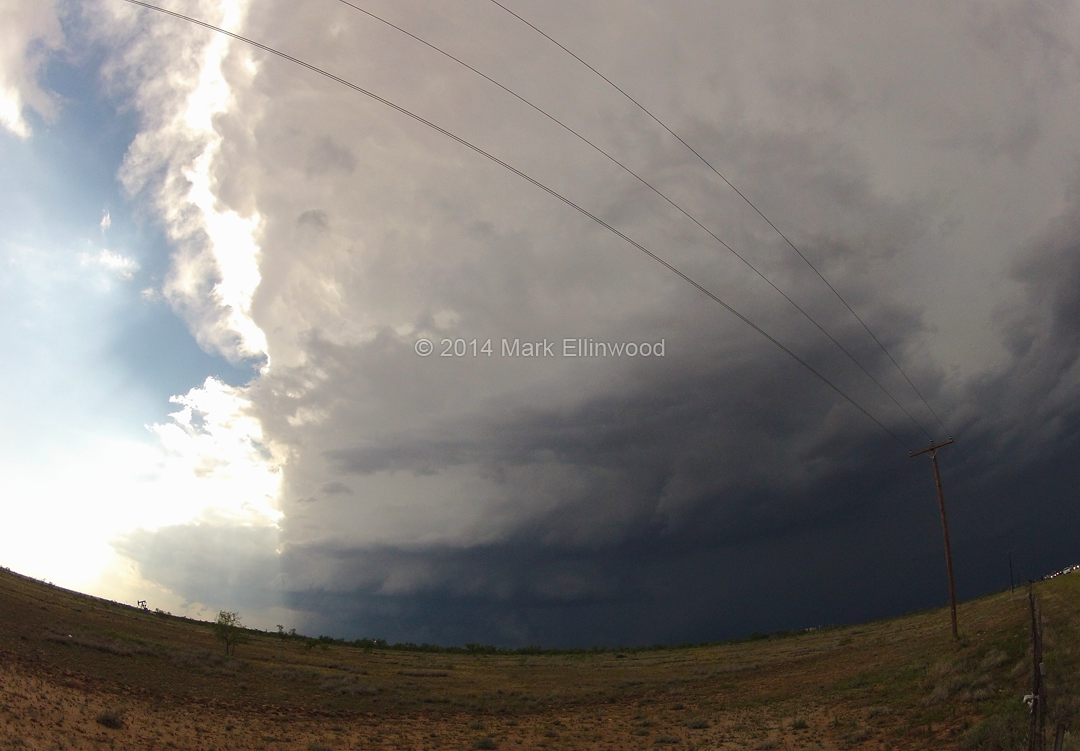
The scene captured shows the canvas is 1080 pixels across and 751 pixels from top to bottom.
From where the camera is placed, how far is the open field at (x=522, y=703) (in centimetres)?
2388

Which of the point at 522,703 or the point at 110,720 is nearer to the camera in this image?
the point at 110,720

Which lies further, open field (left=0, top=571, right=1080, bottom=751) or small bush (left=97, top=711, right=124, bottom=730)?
small bush (left=97, top=711, right=124, bottom=730)

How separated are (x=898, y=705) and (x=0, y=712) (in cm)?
3744

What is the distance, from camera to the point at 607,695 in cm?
4816

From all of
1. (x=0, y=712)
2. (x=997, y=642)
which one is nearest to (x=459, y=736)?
(x=0, y=712)

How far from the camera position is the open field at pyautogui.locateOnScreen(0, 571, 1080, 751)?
23875 millimetres

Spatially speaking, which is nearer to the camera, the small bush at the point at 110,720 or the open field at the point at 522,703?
the open field at the point at 522,703

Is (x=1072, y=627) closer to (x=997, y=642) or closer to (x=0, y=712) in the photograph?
(x=997, y=642)

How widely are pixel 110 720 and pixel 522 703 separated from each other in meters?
27.4

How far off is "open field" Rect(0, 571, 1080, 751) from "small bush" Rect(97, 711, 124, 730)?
6 centimetres

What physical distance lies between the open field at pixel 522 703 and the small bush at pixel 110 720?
0.06 meters

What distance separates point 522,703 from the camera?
4462 centimetres

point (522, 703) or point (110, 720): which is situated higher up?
point (110, 720)

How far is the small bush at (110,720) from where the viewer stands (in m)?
24.9
